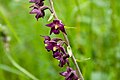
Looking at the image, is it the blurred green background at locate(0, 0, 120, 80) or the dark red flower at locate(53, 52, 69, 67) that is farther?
the blurred green background at locate(0, 0, 120, 80)

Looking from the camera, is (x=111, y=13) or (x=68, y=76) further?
(x=111, y=13)

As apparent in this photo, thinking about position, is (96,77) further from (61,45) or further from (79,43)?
(61,45)

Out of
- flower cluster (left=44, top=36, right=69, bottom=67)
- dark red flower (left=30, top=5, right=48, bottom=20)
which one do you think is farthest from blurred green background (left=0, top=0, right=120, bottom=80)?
dark red flower (left=30, top=5, right=48, bottom=20)

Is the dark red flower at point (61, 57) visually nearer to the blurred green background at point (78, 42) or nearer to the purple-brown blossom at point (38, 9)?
the purple-brown blossom at point (38, 9)

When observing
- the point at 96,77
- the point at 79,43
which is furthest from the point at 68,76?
the point at 79,43

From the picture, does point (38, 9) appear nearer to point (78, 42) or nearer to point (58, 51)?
point (58, 51)

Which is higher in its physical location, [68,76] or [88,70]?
[68,76]

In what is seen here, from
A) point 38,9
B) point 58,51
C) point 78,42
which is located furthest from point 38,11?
point 78,42

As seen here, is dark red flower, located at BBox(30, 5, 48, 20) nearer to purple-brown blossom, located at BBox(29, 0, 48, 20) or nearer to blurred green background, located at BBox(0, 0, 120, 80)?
purple-brown blossom, located at BBox(29, 0, 48, 20)

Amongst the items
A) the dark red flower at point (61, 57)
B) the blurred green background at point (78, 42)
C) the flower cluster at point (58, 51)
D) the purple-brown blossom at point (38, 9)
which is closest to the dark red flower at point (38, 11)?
the purple-brown blossom at point (38, 9)
